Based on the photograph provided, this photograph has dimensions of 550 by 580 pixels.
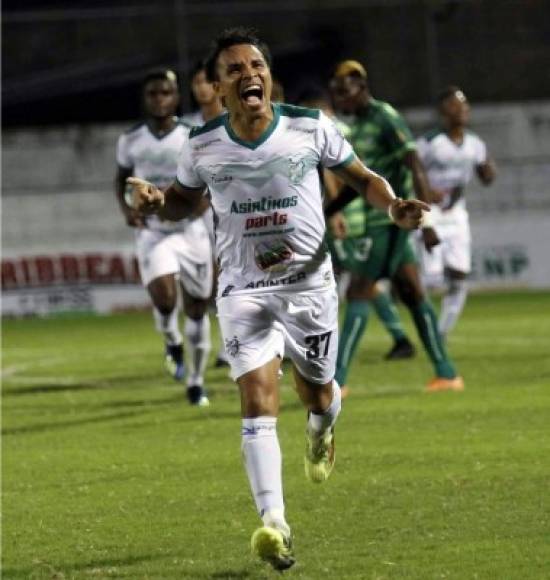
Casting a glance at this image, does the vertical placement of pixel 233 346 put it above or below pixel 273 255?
below

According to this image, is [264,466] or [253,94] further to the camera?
[253,94]

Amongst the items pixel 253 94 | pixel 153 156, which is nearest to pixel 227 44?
pixel 253 94

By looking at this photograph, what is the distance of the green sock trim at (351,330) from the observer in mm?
12992

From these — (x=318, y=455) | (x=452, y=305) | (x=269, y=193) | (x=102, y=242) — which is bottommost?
(x=102, y=242)

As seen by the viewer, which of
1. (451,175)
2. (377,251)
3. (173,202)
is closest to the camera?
(173,202)

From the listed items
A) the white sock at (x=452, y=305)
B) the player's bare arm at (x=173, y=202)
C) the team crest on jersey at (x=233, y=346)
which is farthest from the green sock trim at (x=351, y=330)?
the team crest on jersey at (x=233, y=346)

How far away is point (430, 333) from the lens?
13383 millimetres

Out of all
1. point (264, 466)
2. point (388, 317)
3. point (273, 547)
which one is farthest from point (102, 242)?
point (273, 547)

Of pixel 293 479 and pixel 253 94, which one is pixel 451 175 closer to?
pixel 293 479

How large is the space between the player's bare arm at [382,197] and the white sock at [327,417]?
3.21 feet

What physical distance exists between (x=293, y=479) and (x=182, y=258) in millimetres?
4329

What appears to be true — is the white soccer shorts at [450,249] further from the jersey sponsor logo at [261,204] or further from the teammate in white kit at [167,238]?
the jersey sponsor logo at [261,204]

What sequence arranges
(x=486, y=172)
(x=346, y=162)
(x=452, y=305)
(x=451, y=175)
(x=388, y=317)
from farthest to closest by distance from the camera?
(x=451, y=175), (x=486, y=172), (x=452, y=305), (x=388, y=317), (x=346, y=162)

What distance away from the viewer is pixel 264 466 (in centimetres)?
709
